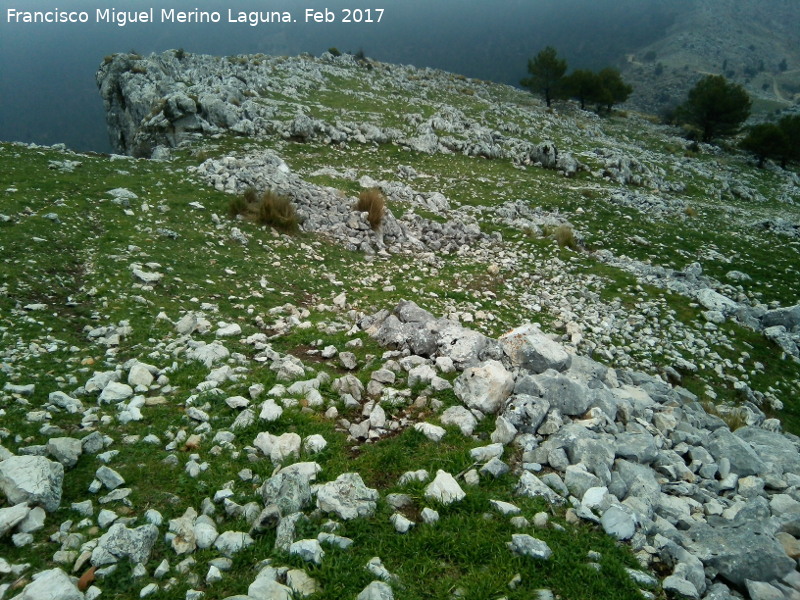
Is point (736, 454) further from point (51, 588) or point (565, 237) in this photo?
point (565, 237)

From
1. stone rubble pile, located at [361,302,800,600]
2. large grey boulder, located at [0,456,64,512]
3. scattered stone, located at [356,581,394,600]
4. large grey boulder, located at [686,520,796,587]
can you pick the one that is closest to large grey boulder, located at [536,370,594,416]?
stone rubble pile, located at [361,302,800,600]

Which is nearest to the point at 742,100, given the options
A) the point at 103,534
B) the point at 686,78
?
the point at 103,534

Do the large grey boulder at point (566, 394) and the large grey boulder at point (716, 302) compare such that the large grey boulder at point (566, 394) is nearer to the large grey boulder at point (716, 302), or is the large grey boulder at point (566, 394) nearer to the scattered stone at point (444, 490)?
the scattered stone at point (444, 490)

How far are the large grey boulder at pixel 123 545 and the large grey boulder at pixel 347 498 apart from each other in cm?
164

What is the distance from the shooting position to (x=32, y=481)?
15.1 feet

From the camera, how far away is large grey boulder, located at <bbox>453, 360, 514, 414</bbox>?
258 inches

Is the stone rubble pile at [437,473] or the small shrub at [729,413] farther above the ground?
the stone rubble pile at [437,473]

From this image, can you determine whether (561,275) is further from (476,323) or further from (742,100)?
(742,100)

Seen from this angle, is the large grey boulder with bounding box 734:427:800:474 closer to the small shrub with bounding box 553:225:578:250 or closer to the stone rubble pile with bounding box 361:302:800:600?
the stone rubble pile with bounding box 361:302:800:600

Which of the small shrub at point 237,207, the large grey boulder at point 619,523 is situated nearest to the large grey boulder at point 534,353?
the large grey boulder at point 619,523

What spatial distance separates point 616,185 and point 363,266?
2386 centimetres

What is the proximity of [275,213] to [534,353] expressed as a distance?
10.1 meters

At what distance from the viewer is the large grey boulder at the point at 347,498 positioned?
15.5ft

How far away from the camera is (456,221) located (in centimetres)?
1842
